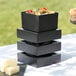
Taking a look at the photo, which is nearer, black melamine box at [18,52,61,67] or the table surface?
the table surface

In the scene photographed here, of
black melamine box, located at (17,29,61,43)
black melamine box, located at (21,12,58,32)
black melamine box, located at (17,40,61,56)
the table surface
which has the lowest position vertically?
the table surface

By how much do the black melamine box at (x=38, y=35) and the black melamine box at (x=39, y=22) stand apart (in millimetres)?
32

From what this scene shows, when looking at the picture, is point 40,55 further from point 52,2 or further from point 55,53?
point 52,2

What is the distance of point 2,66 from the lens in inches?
88.7

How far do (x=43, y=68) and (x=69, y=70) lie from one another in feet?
0.66

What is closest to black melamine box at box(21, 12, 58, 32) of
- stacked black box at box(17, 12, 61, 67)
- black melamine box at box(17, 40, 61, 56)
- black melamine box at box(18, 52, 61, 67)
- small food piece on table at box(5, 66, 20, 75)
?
stacked black box at box(17, 12, 61, 67)

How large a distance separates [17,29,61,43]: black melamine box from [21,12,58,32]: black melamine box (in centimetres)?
3

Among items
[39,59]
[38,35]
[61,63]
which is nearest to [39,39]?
[38,35]

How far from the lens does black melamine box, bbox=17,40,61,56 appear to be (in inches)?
93.1

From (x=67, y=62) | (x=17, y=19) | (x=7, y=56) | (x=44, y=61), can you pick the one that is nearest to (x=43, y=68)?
(x=44, y=61)

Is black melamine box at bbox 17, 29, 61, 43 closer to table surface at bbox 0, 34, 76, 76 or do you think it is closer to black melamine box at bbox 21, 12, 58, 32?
black melamine box at bbox 21, 12, 58, 32

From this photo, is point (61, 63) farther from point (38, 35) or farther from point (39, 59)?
point (38, 35)

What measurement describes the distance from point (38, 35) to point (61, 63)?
321 mm

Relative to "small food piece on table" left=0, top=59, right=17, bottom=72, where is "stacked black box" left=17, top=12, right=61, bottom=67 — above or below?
above
